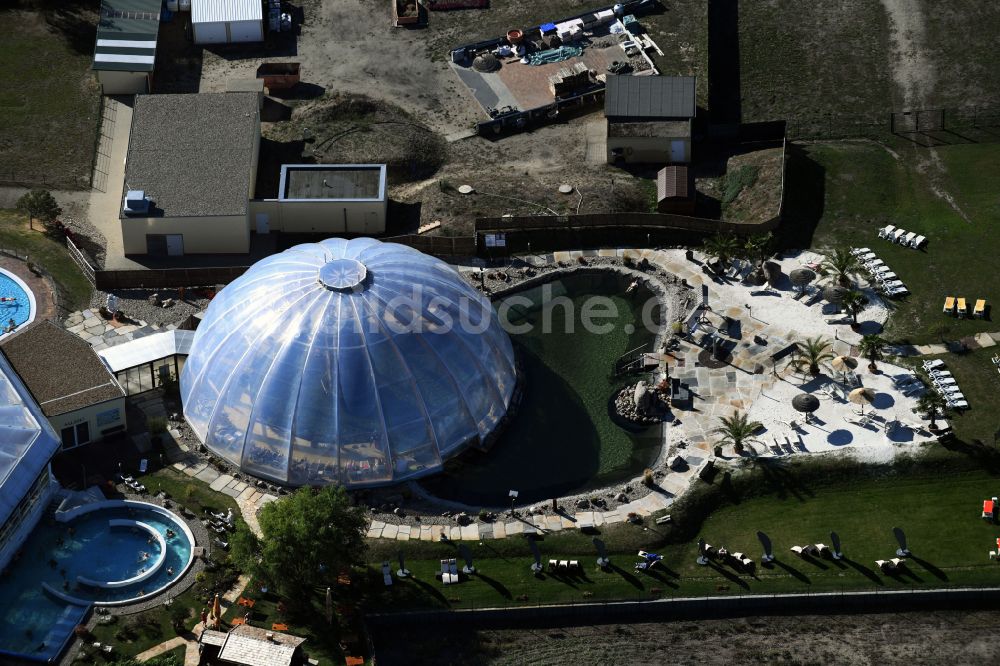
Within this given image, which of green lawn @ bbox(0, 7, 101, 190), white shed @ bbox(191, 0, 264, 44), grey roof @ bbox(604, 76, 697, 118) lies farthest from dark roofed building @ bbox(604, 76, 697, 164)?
green lawn @ bbox(0, 7, 101, 190)

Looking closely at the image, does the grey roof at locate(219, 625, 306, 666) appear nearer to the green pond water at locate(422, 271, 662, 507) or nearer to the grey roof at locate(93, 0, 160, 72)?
the green pond water at locate(422, 271, 662, 507)

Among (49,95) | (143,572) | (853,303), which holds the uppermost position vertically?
(49,95)

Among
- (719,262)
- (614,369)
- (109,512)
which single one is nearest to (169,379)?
(109,512)

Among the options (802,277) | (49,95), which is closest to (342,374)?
(802,277)

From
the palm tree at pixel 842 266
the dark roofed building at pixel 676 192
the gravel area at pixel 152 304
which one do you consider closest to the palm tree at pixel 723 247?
the dark roofed building at pixel 676 192

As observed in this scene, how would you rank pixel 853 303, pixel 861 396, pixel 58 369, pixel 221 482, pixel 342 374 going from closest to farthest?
pixel 342 374 < pixel 221 482 < pixel 58 369 < pixel 861 396 < pixel 853 303

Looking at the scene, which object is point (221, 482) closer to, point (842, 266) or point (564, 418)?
point (564, 418)

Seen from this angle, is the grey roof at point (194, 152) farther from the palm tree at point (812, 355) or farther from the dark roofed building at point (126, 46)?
the palm tree at point (812, 355)
